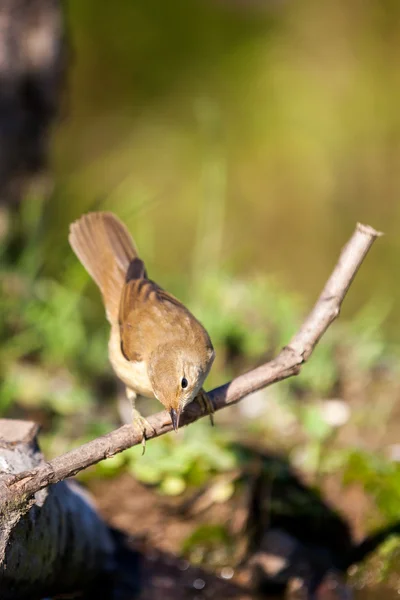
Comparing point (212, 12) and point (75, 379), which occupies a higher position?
point (212, 12)

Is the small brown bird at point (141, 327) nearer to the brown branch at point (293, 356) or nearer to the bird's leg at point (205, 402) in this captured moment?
the bird's leg at point (205, 402)

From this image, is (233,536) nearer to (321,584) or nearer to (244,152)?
(321,584)

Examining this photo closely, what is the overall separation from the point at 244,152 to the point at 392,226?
1653mm

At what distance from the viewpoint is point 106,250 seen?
3979 mm

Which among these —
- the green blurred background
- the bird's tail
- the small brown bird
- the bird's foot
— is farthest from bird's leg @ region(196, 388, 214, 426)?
the green blurred background

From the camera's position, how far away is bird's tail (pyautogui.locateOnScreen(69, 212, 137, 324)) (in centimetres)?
397

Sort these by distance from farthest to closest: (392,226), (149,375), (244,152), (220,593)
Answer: (244,152)
(392,226)
(220,593)
(149,375)

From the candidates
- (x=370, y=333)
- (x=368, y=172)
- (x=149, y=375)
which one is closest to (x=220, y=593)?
(x=149, y=375)

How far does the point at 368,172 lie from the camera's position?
813 centimetres

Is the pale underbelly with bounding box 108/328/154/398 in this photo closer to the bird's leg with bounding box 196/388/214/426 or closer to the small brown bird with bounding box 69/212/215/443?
the small brown bird with bounding box 69/212/215/443

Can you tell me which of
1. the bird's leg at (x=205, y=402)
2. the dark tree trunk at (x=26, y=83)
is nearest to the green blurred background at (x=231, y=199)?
the dark tree trunk at (x=26, y=83)

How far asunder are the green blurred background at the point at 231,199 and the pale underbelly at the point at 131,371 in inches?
29.0

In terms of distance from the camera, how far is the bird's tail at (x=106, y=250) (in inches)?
156

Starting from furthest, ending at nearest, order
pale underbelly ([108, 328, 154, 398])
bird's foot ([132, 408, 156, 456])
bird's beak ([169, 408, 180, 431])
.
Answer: pale underbelly ([108, 328, 154, 398])
bird's beak ([169, 408, 180, 431])
bird's foot ([132, 408, 156, 456])
